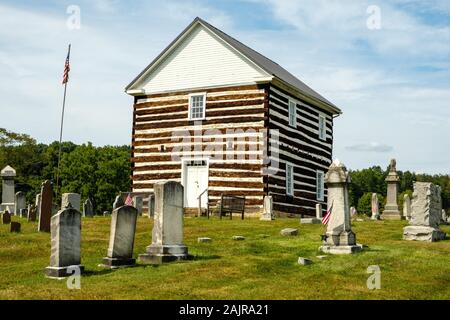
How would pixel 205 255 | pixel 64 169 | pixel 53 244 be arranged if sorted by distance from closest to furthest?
pixel 53 244 → pixel 205 255 → pixel 64 169

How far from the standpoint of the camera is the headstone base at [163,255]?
44.3ft

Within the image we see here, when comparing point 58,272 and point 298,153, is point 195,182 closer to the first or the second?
point 298,153

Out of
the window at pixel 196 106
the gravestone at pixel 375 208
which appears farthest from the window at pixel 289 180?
the window at pixel 196 106

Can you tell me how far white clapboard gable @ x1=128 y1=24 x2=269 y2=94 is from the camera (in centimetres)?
2827

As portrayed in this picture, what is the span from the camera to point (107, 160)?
2689 inches

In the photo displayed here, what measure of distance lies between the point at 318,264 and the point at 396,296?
125 inches

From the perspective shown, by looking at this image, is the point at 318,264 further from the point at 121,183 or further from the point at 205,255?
the point at 121,183

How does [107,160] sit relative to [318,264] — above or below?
above

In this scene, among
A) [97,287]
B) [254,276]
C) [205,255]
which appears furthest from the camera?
[205,255]

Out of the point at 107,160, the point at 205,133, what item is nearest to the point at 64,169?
the point at 107,160

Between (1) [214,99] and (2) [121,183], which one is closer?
(1) [214,99]

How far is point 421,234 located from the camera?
17.0m
